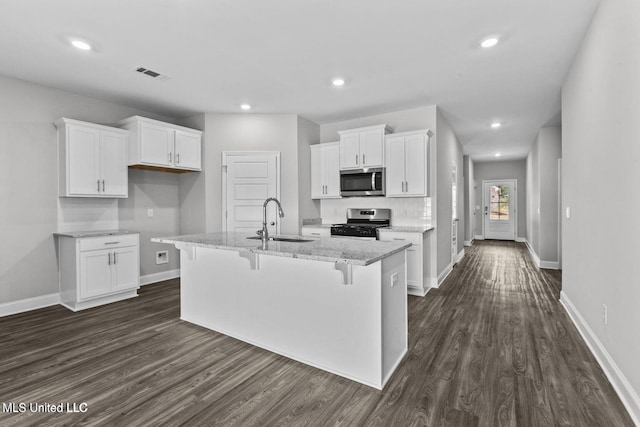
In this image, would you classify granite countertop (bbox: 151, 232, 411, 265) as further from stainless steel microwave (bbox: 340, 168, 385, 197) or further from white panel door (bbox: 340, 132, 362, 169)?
white panel door (bbox: 340, 132, 362, 169)

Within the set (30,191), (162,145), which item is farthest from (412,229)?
(30,191)

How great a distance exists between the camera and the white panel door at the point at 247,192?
5.02 meters

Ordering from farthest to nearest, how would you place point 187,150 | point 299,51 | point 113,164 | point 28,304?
point 187,150
point 113,164
point 28,304
point 299,51

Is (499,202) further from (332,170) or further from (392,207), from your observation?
(332,170)

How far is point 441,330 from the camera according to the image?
306cm

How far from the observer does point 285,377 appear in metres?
2.21

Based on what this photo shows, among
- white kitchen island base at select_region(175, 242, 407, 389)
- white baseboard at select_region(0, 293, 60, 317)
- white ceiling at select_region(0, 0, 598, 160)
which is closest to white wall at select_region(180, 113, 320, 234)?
white ceiling at select_region(0, 0, 598, 160)

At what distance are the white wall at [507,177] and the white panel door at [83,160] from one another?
1089 cm

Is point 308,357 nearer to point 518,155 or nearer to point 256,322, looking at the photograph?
point 256,322

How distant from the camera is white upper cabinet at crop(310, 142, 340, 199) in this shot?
205 inches

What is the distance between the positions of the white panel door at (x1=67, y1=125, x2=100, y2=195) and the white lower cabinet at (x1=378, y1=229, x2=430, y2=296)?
3793mm

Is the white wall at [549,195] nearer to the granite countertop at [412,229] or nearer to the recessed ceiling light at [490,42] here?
the granite countertop at [412,229]

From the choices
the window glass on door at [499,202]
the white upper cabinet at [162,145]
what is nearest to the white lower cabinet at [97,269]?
the white upper cabinet at [162,145]

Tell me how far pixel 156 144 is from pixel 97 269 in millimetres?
1781
